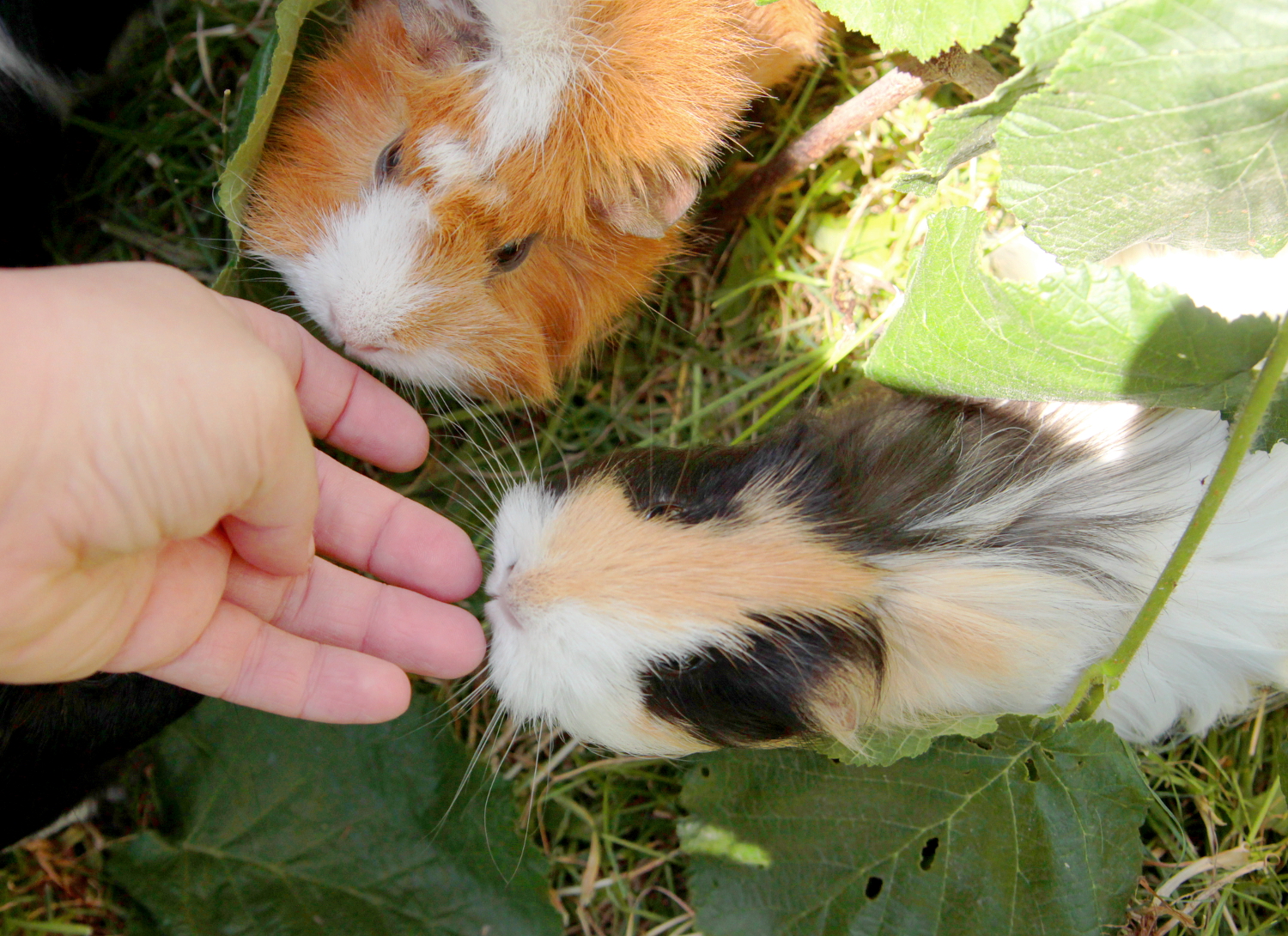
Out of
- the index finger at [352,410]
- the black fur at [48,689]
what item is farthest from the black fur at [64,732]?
the index finger at [352,410]

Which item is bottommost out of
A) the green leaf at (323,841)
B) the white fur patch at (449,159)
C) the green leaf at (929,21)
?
the green leaf at (323,841)

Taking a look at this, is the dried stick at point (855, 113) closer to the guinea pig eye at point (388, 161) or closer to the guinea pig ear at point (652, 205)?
the guinea pig ear at point (652, 205)

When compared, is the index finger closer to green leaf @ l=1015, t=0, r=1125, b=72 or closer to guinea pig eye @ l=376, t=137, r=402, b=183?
guinea pig eye @ l=376, t=137, r=402, b=183

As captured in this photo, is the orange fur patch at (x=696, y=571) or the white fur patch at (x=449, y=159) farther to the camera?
the white fur patch at (x=449, y=159)

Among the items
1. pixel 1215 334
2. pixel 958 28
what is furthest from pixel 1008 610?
pixel 958 28

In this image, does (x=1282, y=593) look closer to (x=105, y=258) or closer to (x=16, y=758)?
(x=16, y=758)

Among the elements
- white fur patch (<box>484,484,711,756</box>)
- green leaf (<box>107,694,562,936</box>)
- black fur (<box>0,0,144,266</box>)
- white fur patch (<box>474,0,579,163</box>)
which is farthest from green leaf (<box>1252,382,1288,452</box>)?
black fur (<box>0,0,144,266</box>)
